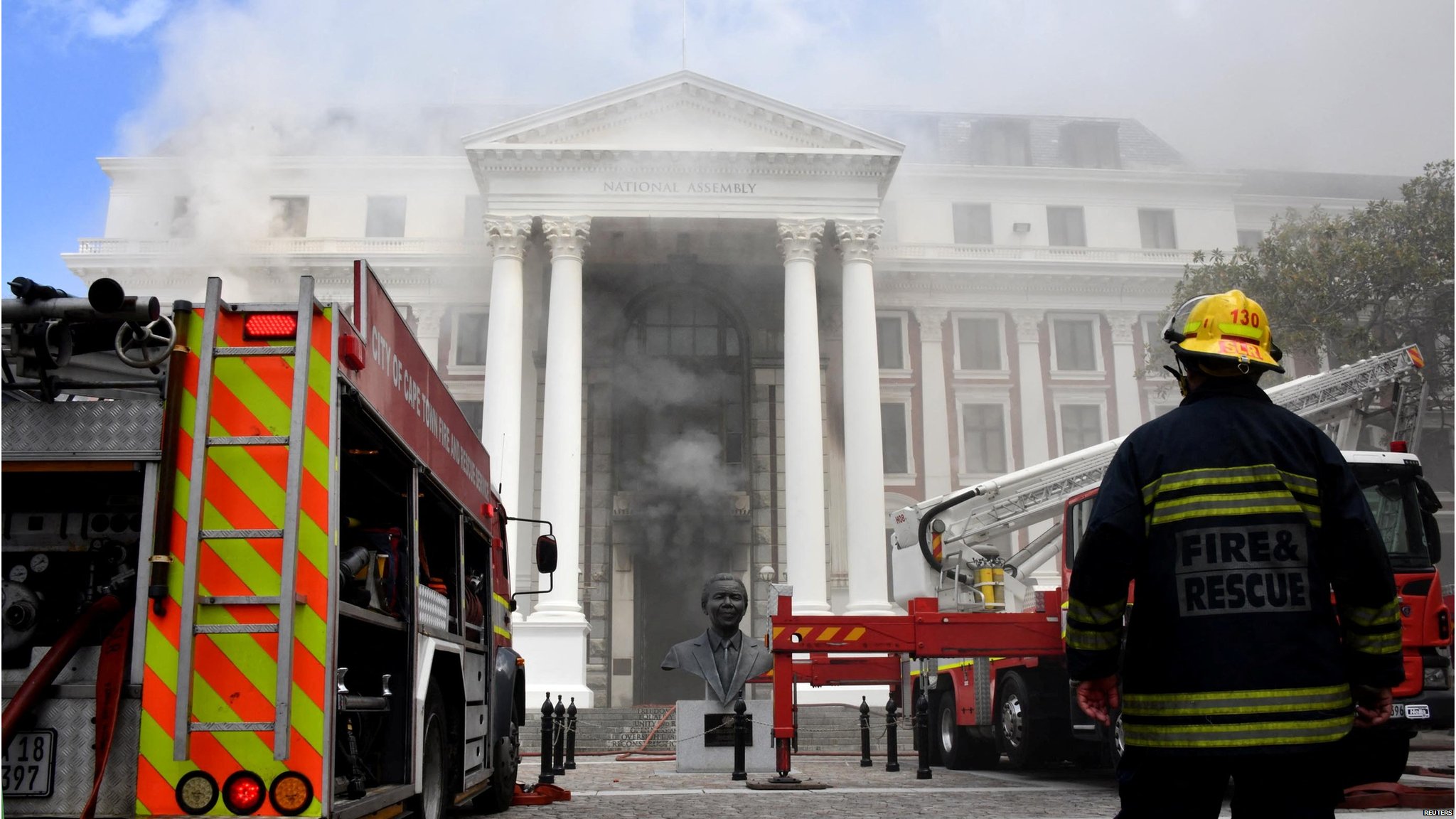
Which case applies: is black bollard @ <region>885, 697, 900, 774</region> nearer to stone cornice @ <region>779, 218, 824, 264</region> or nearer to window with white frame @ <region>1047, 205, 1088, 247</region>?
stone cornice @ <region>779, 218, 824, 264</region>

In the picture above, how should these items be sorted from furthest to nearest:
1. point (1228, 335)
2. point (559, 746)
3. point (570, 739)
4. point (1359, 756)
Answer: point (570, 739), point (559, 746), point (1228, 335), point (1359, 756)

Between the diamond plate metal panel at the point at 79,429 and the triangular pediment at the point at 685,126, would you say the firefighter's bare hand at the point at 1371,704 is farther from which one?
the triangular pediment at the point at 685,126

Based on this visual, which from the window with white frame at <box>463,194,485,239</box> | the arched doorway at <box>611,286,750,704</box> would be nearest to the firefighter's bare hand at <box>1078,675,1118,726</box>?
the arched doorway at <box>611,286,750,704</box>

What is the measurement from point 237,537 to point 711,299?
28.0 m

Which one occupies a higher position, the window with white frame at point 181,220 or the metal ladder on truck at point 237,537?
the window with white frame at point 181,220

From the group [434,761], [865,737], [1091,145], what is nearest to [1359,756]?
[434,761]

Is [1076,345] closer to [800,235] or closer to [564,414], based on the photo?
[800,235]

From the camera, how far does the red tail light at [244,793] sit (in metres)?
3.84

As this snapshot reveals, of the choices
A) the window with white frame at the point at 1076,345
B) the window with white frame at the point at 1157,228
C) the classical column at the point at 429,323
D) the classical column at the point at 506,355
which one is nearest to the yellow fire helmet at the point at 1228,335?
the classical column at the point at 506,355

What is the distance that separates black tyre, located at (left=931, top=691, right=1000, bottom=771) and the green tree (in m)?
14.8

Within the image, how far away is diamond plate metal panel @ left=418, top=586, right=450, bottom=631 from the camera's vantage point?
5641mm

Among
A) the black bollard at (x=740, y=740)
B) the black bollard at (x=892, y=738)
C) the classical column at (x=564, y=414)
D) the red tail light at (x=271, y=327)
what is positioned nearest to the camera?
the red tail light at (x=271, y=327)

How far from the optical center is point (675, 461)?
30766 millimetres

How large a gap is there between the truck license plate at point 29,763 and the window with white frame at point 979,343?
30.1 meters
